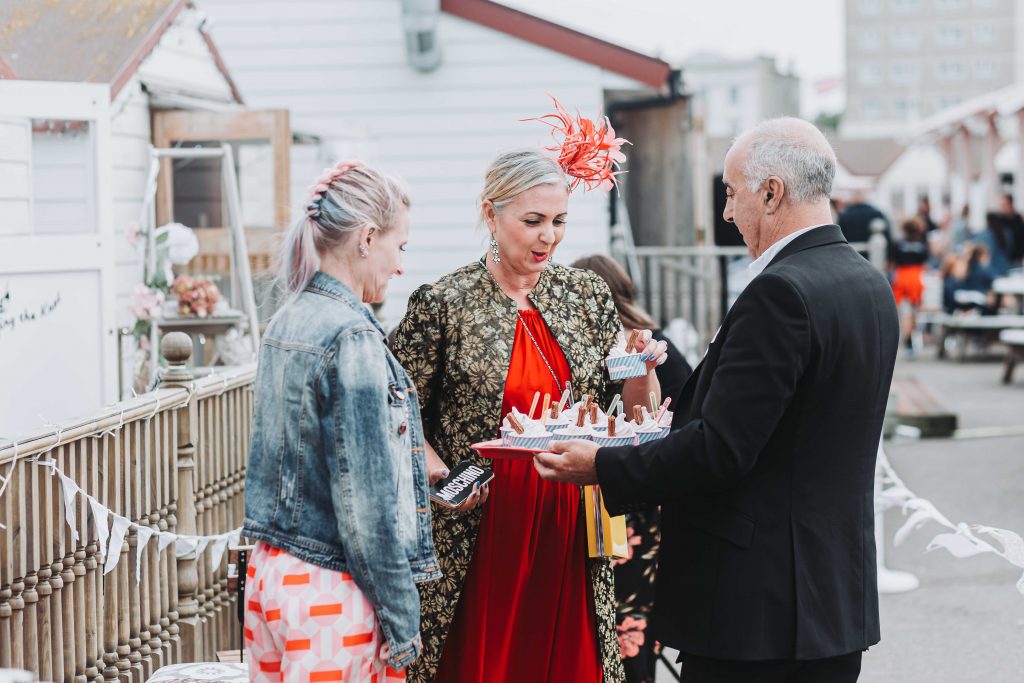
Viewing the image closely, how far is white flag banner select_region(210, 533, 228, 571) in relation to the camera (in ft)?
15.5

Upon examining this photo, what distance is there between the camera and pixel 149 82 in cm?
911

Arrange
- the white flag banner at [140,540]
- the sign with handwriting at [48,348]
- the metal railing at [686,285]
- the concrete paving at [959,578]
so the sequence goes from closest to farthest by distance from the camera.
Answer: the white flag banner at [140,540], the sign with handwriting at [48,348], the concrete paving at [959,578], the metal railing at [686,285]

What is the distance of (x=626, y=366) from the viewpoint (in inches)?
147

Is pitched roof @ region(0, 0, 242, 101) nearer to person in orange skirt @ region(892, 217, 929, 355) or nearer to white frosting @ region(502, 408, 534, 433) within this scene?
white frosting @ region(502, 408, 534, 433)

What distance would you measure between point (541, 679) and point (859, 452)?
1.25 m

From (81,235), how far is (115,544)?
2.21 metres

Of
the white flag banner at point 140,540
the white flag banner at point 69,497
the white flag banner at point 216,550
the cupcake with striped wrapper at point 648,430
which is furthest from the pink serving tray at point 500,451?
the white flag banner at point 216,550

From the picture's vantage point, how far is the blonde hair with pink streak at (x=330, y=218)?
2838 millimetres

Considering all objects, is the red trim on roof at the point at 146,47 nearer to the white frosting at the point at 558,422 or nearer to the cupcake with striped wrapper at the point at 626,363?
the cupcake with striped wrapper at the point at 626,363

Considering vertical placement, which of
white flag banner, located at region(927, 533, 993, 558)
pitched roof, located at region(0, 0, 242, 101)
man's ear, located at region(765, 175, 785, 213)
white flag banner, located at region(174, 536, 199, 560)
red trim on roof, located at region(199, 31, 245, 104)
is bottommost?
white flag banner, located at region(927, 533, 993, 558)

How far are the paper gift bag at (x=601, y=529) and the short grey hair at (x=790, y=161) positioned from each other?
1.08 m

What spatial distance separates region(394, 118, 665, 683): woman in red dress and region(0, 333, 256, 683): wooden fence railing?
1.01 m

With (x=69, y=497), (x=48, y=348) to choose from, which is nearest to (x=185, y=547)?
(x=69, y=497)

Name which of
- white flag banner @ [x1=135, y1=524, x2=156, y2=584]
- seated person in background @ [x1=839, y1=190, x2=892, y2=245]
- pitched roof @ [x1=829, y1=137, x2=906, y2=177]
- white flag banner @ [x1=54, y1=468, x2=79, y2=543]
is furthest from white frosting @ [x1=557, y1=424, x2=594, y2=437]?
pitched roof @ [x1=829, y1=137, x2=906, y2=177]
